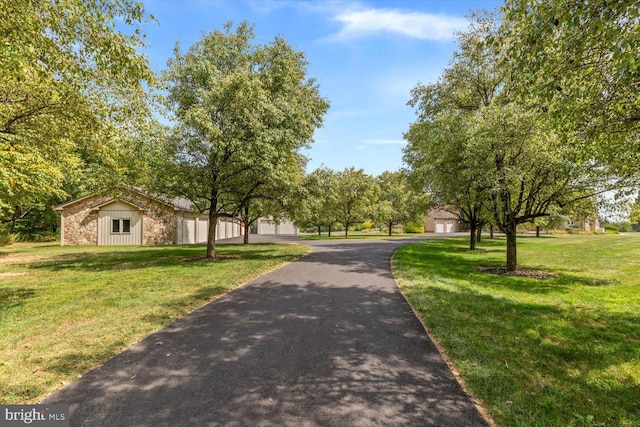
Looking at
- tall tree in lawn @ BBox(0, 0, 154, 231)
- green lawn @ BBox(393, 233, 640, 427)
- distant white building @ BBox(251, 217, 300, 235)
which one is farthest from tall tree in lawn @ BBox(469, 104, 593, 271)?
distant white building @ BBox(251, 217, 300, 235)

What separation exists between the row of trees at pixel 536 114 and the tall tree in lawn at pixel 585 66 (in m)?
0.02

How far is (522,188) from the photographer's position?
12.2m

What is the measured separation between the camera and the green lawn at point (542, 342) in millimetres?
3545

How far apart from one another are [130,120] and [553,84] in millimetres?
9498

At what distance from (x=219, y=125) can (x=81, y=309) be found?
8801mm

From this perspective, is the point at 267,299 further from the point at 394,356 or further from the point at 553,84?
the point at 553,84

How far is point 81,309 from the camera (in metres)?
7.03

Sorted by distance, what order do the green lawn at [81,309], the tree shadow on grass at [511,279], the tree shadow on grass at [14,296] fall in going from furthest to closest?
the tree shadow on grass at [511,279] → the tree shadow on grass at [14,296] → the green lawn at [81,309]

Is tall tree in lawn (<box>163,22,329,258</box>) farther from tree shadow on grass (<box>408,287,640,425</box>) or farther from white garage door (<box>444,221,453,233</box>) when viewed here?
white garage door (<box>444,221,453,233</box>)

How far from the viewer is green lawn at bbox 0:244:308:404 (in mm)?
4285

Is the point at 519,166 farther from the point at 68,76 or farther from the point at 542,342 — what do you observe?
Result: the point at 68,76

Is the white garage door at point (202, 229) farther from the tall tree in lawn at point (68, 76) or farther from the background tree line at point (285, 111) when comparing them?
the tall tree in lawn at point (68, 76)

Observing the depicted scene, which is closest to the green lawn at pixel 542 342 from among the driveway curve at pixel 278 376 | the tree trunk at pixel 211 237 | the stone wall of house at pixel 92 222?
the driveway curve at pixel 278 376

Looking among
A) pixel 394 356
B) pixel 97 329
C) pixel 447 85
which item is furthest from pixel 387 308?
pixel 447 85
